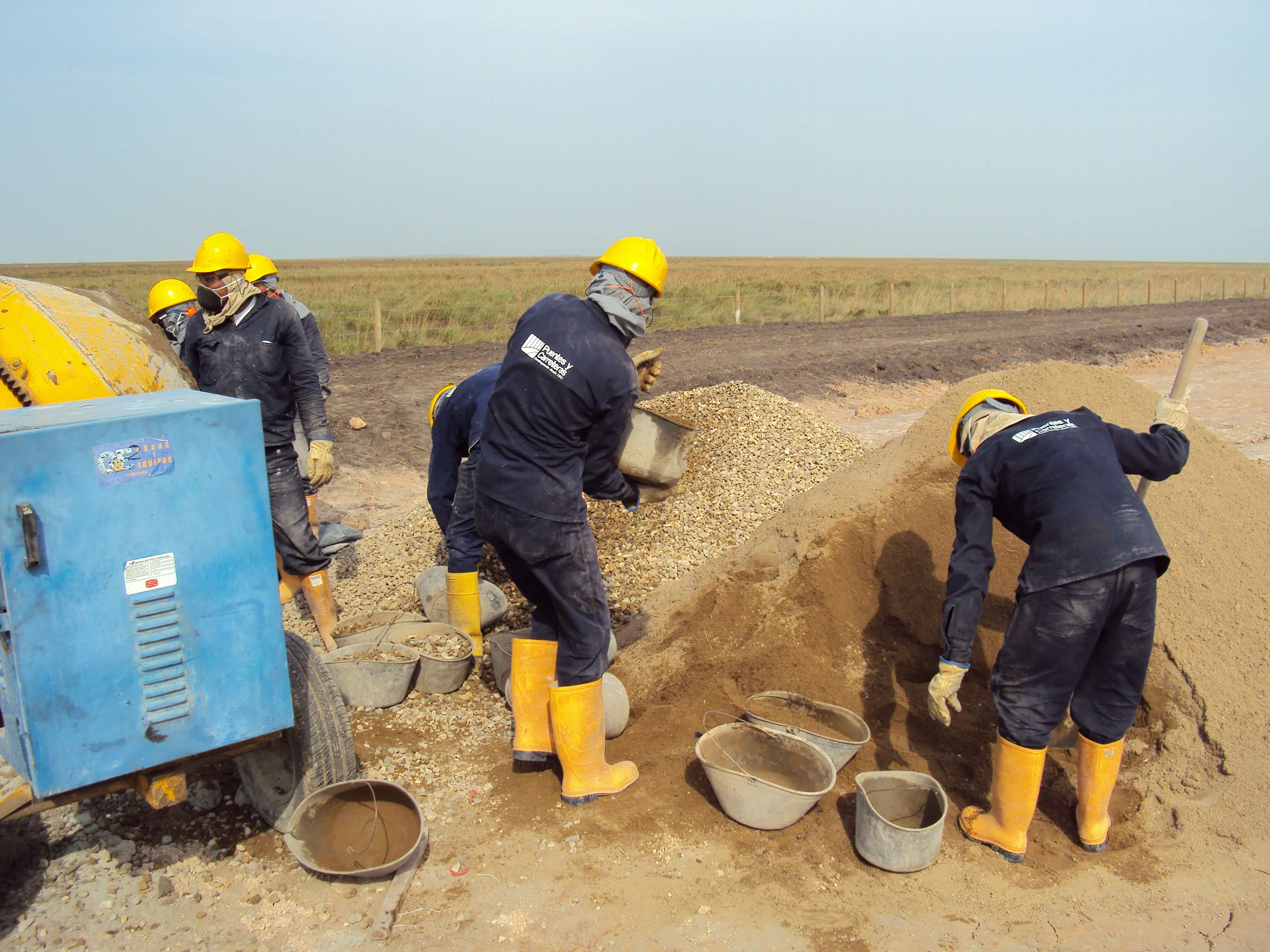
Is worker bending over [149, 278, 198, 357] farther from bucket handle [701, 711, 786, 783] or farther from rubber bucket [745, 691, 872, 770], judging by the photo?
rubber bucket [745, 691, 872, 770]

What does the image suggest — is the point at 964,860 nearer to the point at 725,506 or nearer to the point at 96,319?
the point at 725,506

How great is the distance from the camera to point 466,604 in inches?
185

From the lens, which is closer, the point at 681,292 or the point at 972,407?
the point at 972,407

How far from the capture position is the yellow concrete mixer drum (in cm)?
316

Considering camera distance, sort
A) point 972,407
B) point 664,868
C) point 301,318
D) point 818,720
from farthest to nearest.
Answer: point 301,318 → point 818,720 → point 972,407 → point 664,868

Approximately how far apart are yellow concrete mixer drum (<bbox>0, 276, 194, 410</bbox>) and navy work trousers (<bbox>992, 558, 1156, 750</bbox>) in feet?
11.1

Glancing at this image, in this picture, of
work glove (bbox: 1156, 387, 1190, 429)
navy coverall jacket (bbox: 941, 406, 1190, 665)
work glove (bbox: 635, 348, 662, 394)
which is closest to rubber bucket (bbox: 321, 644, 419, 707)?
work glove (bbox: 635, 348, 662, 394)

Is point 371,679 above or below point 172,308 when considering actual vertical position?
below

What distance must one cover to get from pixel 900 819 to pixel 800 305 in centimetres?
2376

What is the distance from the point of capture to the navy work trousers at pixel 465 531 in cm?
454

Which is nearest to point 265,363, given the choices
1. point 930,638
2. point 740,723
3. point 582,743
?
point 582,743

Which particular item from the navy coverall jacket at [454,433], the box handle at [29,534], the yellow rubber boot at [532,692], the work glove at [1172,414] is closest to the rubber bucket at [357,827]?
the yellow rubber boot at [532,692]

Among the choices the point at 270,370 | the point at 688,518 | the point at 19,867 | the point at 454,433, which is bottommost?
the point at 19,867

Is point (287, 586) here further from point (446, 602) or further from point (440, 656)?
point (440, 656)
